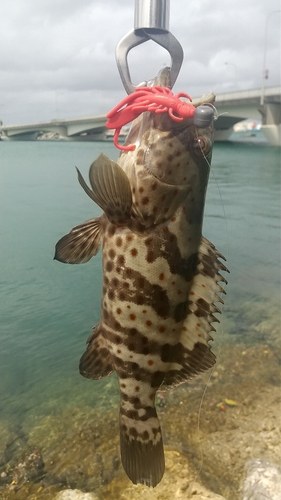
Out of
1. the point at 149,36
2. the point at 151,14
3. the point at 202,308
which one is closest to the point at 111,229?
the point at 202,308

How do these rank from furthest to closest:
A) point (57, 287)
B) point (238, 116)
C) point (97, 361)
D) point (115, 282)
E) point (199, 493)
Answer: point (238, 116) < point (57, 287) < point (199, 493) < point (97, 361) < point (115, 282)

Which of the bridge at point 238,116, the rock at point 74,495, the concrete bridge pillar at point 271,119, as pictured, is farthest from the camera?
the concrete bridge pillar at point 271,119

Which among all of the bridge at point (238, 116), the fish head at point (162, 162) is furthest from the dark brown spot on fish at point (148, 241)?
the bridge at point (238, 116)

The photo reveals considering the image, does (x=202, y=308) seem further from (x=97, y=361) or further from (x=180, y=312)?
(x=97, y=361)

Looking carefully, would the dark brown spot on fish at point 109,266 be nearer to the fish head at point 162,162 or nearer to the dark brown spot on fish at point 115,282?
the dark brown spot on fish at point 115,282

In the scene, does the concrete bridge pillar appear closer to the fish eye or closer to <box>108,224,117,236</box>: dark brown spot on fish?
the fish eye

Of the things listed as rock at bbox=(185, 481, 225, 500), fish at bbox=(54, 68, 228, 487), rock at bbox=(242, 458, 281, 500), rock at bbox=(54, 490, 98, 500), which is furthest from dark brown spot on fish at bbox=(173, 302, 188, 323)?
rock at bbox=(54, 490, 98, 500)
